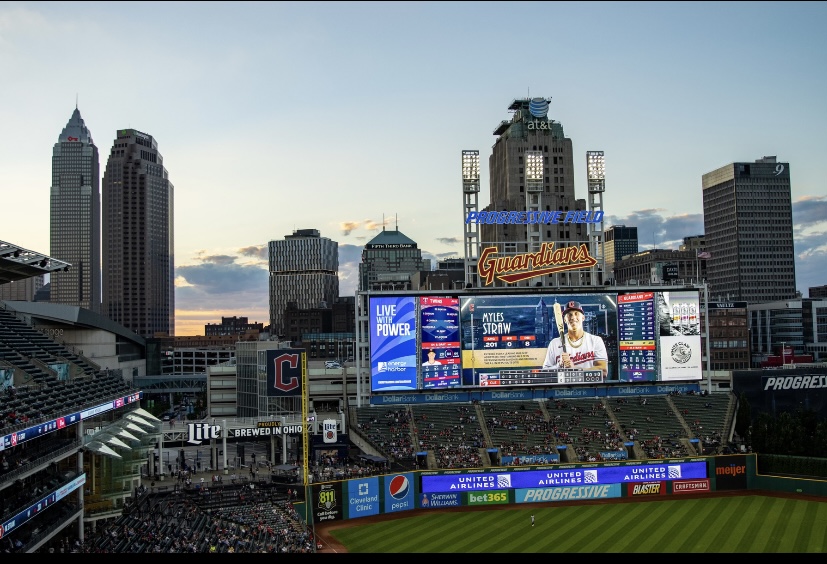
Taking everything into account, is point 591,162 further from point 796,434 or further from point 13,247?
point 13,247

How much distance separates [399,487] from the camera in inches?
1890

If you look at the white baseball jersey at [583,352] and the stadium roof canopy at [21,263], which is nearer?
the stadium roof canopy at [21,263]

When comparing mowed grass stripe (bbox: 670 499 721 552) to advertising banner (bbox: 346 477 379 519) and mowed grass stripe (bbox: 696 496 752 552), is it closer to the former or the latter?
mowed grass stripe (bbox: 696 496 752 552)

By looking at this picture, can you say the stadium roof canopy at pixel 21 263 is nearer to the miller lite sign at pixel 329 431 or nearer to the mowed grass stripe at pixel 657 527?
the miller lite sign at pixel 329 431

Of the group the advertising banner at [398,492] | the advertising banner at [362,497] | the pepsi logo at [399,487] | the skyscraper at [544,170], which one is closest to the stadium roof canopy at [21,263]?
the advertising banner at [362,497]

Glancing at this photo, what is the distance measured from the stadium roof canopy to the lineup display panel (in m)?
21.5

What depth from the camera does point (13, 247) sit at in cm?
4150

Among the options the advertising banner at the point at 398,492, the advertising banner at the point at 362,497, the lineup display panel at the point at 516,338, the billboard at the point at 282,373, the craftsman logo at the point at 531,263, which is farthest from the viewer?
the craftsman logo at the point at 531,263

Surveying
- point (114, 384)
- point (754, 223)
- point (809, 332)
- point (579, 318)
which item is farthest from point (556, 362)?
point (754, 223)

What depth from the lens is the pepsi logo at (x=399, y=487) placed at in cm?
4769

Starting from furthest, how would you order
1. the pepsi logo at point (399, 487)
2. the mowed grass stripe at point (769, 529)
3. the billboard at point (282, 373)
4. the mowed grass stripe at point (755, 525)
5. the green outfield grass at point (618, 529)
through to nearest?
1. the billboard at point (282, 373)
2. the pepsi logo at point (399, 487)
3. the green outfield grass at point (618, 529)
4. the mowed grass stripe at point (755, 525)
5. the mowed grass stripe at point (769, 529)

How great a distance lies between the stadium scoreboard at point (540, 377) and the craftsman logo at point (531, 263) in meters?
6.98

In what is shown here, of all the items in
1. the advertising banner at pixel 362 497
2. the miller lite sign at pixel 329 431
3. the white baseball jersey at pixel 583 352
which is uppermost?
the white baseball jersey at pixel 583 352

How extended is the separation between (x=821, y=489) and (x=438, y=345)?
26.9m
